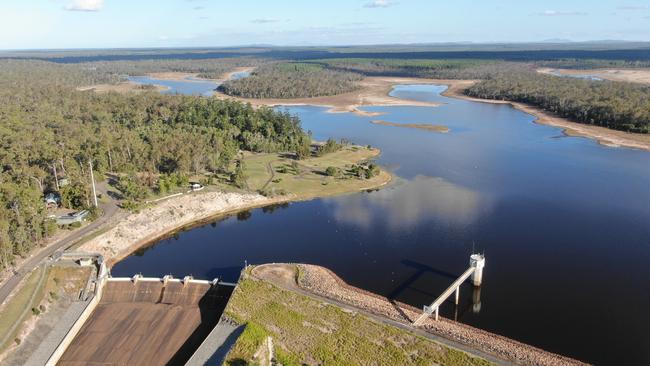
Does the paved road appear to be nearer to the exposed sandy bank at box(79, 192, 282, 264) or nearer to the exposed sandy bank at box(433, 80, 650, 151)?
the exposed sandy bank at box(79, 192, 282, 264)

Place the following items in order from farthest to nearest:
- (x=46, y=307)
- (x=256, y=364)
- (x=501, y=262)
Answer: (x=501, y=262)
(x=46, y=307)
(x=256, y=364)

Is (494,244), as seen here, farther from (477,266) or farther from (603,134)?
(603,134)

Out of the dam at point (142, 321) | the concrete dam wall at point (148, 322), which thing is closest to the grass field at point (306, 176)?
the dam at point (142, 321)

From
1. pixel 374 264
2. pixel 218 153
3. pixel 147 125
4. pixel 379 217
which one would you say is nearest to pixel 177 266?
pixel 374 264

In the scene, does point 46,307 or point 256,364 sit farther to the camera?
point 46,307

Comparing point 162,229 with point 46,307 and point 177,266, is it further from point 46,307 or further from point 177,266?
point 46,307

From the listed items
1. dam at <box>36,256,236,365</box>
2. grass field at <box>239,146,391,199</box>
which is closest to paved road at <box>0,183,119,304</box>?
dam at <box>36,256,236,365</box>
